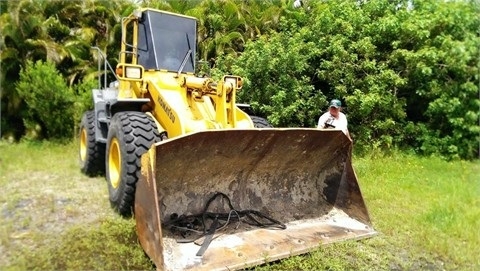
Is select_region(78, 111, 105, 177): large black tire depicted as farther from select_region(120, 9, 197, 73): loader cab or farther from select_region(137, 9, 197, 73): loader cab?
select_region(137, 9, 197, 73): loader cab

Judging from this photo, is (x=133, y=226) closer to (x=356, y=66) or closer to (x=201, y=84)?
(x=201, y=84)

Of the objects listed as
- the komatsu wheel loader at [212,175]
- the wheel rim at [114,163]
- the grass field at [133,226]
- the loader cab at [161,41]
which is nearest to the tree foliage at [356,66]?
the grass field at [133,226]

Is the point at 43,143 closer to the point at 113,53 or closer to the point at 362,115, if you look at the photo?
the point at 113,53

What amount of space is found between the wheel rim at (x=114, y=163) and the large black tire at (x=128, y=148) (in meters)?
0.01

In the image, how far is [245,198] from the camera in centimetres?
428

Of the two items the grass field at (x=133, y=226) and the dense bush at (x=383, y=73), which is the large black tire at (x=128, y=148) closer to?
the grass field at (x=133, y=226)

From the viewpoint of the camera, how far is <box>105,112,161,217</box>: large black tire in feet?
13.4

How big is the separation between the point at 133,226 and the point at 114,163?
3.47 feet

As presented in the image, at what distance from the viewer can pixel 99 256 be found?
344cm

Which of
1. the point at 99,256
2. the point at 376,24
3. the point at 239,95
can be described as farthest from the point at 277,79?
the point at 99,256

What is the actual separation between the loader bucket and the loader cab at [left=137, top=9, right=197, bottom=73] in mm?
1859

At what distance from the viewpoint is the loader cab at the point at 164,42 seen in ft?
17.4

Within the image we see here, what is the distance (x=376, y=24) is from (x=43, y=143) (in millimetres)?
7333

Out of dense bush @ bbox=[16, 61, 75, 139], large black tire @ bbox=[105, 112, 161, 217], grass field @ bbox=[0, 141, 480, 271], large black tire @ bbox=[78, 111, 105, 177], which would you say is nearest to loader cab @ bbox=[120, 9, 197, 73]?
large black tire @ bbox=[105, 112, 161, 217]
